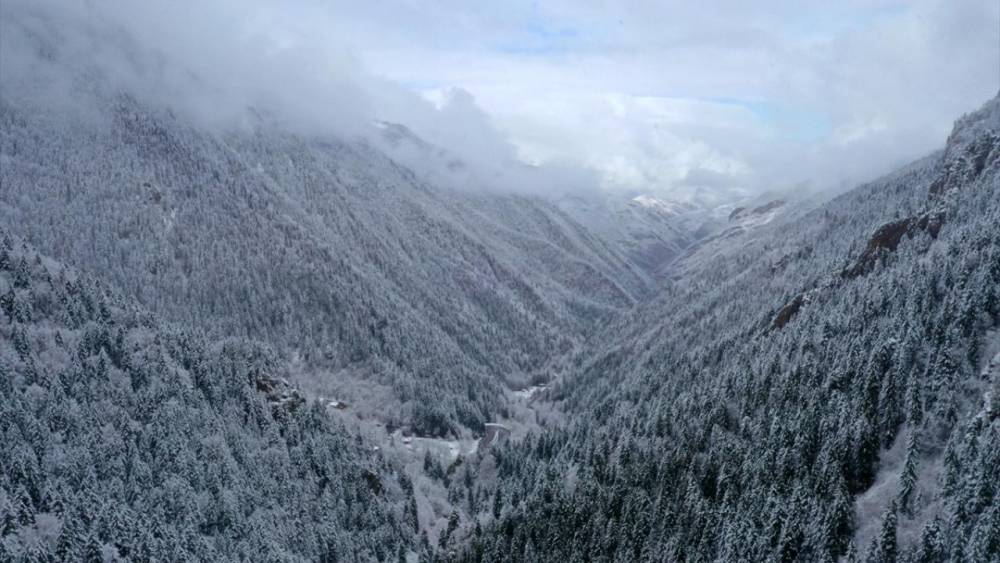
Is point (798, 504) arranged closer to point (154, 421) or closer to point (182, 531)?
point (182, 531)

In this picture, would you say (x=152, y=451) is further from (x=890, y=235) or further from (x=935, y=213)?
(x=935, y=213)

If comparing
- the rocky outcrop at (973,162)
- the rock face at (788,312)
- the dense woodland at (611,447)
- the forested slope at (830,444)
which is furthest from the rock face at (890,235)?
the rocky outcrop at (973,162)

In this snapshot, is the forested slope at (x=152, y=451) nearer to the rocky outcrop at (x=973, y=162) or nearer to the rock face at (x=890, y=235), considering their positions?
the rock face at (x=890, y=235)

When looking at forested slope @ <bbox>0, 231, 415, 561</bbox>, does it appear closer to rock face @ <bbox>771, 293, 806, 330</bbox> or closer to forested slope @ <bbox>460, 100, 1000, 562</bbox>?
forested slope @ <bbox>460, 100, 1000, 562</bbox>

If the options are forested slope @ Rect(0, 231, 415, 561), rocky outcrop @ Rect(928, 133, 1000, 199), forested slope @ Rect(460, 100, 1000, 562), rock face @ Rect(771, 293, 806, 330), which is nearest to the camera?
forested slope @ Rect(460, 100, 1000, 562)

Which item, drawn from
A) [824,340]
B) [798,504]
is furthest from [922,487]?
[824,340]

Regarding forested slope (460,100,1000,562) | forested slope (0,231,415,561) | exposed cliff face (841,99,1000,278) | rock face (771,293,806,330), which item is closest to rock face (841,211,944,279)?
exposed cliff face (841,99,1000,278)
